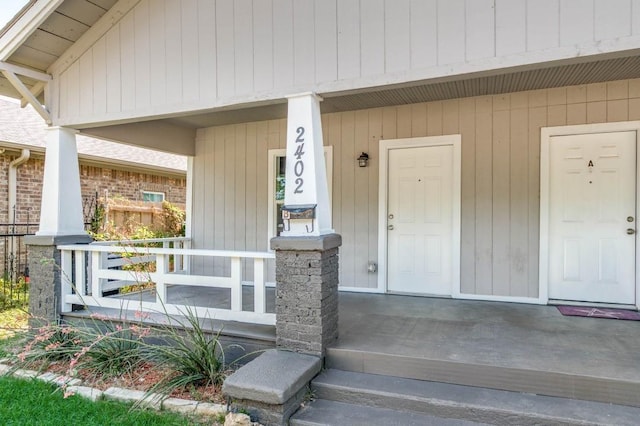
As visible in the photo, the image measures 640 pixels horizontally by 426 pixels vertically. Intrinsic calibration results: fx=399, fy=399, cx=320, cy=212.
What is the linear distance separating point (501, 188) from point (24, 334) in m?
5.45

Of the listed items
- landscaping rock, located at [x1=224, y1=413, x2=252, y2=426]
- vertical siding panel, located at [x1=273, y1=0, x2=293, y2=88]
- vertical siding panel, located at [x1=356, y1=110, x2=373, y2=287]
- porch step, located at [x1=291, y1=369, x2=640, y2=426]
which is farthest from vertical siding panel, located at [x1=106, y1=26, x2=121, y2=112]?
porch step, located at [x1=291, y1=369, x2=640, y2=426]

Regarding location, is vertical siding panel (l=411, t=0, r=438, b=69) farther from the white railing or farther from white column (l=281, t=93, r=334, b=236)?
the white railing

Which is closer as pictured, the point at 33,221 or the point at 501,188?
the point at 501,188

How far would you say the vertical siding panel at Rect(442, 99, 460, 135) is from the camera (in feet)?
15.8

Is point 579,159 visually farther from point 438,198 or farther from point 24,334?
point 24,334

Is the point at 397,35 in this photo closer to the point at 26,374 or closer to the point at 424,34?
the point at 424,34

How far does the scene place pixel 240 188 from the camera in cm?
593

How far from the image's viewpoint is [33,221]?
7.04 metres

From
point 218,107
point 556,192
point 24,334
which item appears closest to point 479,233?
point 556,192

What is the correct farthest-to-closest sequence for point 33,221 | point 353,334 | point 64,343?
point 33,221, point 64,343, point 353,334

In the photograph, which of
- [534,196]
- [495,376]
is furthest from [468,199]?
[495,376]

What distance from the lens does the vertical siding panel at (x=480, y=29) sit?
271cm

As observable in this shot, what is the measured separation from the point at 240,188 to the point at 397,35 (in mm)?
3575

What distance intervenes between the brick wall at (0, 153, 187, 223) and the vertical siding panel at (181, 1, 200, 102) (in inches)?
193
